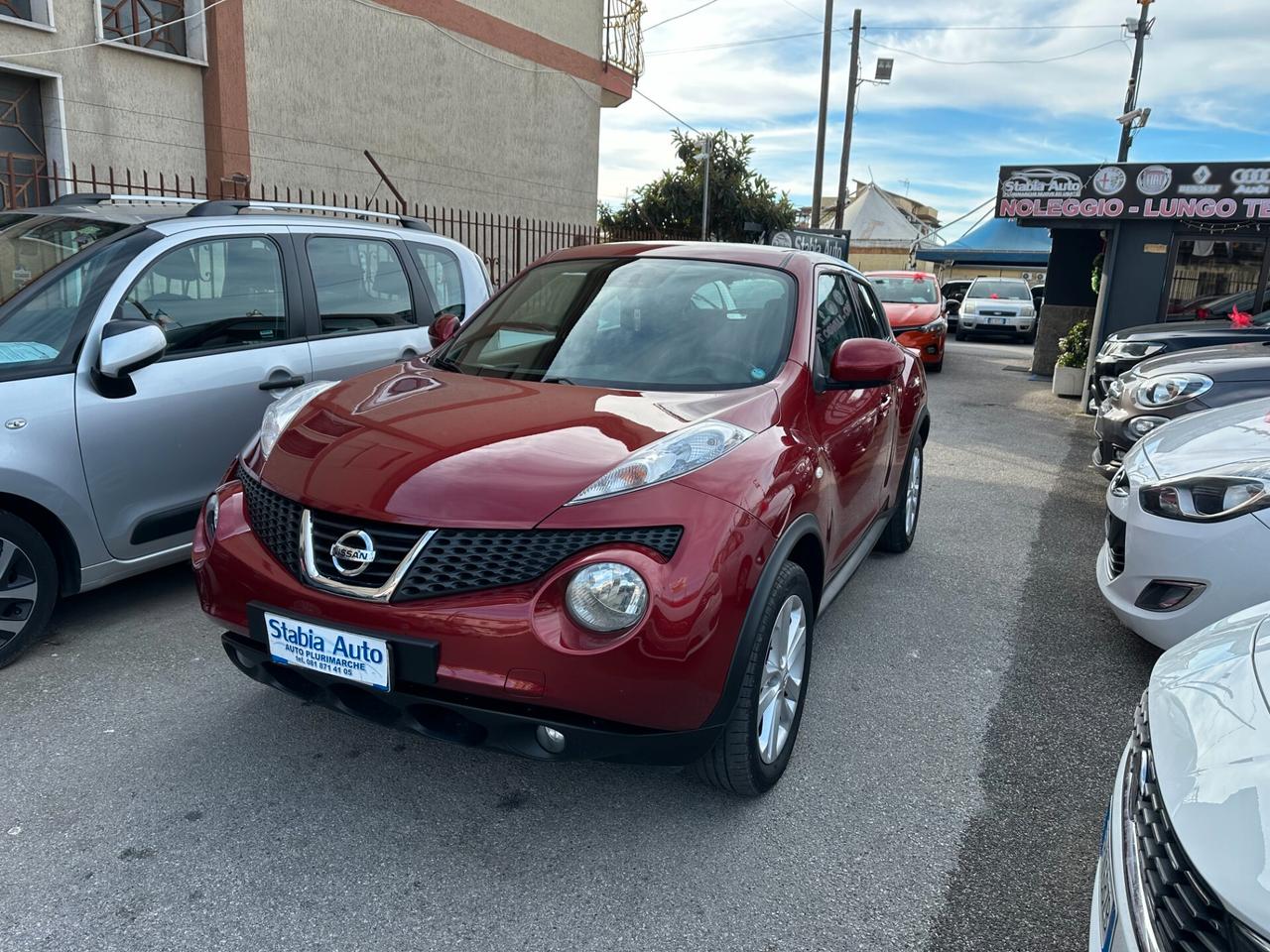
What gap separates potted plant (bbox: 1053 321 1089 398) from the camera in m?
12.8

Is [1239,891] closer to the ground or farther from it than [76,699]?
farther from it

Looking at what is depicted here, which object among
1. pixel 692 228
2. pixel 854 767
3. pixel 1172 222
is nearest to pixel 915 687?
pixel 854 767

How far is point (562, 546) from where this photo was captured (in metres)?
2.37

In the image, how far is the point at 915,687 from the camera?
375cm

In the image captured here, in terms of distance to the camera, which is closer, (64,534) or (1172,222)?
(64,534)

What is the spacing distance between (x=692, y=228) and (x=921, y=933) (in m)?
23.1

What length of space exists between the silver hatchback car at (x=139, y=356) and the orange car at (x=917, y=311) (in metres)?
10.1

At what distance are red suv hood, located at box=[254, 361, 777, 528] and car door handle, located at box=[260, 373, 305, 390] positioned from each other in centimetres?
120

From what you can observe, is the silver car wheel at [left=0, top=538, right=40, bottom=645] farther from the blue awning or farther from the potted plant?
the blue awning

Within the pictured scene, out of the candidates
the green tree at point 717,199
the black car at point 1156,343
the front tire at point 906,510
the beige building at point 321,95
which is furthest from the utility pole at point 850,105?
the front tire at point 906,510

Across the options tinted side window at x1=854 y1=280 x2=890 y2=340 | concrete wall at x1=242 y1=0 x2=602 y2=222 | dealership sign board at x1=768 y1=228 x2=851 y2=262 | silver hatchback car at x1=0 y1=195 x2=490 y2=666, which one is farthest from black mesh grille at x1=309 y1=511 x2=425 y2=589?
dealership sign board at x1=768 y1=228 x2=851 y2=262

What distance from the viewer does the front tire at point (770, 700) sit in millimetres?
2594

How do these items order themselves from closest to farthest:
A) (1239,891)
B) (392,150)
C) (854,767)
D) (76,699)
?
(1239,891)
(854,767)
(76,699)
(392,150)

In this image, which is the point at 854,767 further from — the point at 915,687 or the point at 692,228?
the point at 692,228
